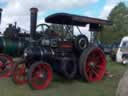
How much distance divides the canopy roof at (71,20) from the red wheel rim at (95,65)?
90 centimetres

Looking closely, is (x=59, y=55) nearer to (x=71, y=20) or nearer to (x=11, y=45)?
(x=71, y=20)

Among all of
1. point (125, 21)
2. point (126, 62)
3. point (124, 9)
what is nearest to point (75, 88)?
point (126, 62)

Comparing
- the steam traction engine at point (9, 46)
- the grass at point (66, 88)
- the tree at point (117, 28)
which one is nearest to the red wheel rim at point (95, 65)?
the grass at point (66, 88)

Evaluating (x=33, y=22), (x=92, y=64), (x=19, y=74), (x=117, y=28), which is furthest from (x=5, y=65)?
(x=117, y=28)

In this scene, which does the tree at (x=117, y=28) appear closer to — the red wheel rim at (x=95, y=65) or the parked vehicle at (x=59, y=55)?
the red wheel rim at (x=95, y=65)

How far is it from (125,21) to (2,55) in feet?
108

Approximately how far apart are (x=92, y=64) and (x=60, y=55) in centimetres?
116

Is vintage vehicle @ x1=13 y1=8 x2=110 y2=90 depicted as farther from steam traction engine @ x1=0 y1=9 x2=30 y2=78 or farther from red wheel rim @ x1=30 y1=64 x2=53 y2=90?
steam traction engine @ x1=0 y1=9 x2=30 y2=78

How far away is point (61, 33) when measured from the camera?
904 centimetres

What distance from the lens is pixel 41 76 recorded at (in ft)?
26.3

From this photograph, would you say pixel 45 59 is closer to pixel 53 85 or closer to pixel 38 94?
pixel 53 85

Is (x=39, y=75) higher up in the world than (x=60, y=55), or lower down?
lower down

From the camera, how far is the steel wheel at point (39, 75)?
7.72m

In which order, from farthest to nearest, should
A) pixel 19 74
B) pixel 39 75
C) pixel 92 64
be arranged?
pixel 92 64 < pixel 19 74 < pixel 39 75
